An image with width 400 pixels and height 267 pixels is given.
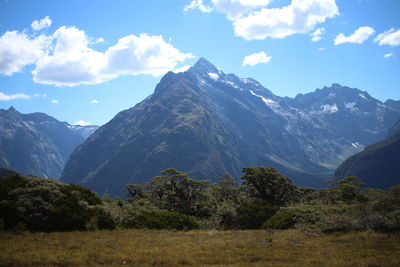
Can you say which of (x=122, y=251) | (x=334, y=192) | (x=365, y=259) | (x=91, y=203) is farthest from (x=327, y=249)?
(x=334, y=192)

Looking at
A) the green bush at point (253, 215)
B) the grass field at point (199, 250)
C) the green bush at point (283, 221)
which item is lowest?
the green bush at point (253, 215)

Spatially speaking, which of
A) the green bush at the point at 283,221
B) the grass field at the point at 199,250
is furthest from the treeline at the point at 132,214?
the grass field at the point at 199,250

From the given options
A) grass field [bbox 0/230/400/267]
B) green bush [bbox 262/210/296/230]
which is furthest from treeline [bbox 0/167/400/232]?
grass field [bbox 0/230/400/267]

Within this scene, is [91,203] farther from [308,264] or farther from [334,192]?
[334,192]

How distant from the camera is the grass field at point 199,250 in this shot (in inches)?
777

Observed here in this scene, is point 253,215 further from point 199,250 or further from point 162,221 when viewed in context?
point 199,250

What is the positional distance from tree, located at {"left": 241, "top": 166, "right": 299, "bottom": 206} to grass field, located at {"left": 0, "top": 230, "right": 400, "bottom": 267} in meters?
42.7

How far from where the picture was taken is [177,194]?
72.3m

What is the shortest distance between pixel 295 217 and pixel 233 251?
1900 centimetres

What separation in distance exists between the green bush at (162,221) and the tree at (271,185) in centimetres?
3226

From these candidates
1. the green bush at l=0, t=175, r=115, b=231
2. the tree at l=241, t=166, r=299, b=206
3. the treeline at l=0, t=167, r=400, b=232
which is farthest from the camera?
the tree at l=241, t=166, r=299, b=206

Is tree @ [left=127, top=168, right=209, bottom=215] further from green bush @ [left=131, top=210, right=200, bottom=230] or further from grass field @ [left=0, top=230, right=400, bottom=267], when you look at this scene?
grass field @ [left=0, top=230, right=400, bottom=267]

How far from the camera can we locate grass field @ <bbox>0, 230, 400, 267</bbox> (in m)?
19.7

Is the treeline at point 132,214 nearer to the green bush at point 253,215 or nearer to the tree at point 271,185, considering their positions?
the green bush at point 253,215
